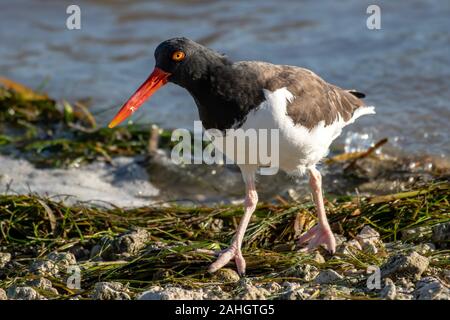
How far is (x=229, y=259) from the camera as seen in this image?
167 inches

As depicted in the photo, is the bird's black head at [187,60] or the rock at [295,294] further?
the bird's black head at [187,60]

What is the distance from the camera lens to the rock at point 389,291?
3.47m

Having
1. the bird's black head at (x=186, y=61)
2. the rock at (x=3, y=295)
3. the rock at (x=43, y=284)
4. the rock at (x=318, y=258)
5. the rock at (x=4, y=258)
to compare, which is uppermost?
the bird's black head at (x=186, y=61)

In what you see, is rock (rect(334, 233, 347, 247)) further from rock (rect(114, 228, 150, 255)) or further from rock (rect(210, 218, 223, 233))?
rock (rect(114, 228, 150, 255))

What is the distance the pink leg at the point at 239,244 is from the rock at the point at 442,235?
1030 mm

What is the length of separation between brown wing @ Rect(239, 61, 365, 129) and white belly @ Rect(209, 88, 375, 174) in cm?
4

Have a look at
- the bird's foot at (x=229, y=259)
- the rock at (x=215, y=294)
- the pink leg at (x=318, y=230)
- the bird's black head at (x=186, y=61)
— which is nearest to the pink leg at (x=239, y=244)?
the bird's foot at (x=229, y=259)

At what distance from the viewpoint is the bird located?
4062 millimetres

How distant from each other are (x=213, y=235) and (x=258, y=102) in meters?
1.07

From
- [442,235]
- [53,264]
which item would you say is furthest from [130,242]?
[442,235]

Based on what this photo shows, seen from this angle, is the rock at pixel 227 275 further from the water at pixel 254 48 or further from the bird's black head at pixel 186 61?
the water at pixel 254 48

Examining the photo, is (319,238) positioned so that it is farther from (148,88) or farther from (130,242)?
(148,88)

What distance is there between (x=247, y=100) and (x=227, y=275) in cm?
92

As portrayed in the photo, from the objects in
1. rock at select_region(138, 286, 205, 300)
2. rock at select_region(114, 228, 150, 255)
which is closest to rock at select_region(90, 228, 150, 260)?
rock at select_region(114, 228, 150, 255)
